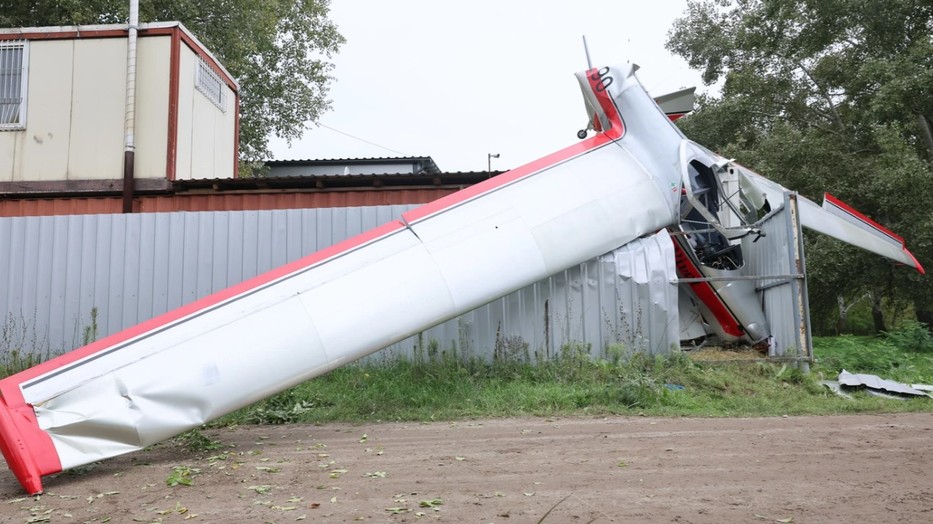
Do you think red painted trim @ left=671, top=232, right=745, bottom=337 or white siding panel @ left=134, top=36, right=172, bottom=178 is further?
white siding panel @ left=134, top=36, right=172, bottom=178

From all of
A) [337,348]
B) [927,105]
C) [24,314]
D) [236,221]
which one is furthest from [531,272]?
[927,105]

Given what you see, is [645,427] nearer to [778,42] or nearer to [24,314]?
[24,314]

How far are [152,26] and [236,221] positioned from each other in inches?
192

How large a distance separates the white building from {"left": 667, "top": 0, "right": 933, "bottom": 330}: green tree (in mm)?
11644

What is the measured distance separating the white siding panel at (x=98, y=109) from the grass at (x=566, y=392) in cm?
647

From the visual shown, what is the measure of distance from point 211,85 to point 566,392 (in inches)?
385

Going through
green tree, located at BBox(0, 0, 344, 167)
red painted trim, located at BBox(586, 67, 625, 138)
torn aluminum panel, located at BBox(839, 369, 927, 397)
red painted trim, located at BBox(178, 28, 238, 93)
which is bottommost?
torn aluminum panel, located at BBox(839, 369, 927, 397)

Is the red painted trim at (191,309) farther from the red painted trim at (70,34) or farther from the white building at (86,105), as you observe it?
the red painted trim at (70,34)

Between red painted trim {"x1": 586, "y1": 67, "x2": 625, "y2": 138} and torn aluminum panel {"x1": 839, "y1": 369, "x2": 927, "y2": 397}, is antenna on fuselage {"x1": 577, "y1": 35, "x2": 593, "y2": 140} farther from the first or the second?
torn aluminum panel {"x1": 839, "y1": 369, "x2": 927, "y2": 397}

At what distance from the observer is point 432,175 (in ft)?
33.1

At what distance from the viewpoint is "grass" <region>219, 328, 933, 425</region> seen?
6707 millimetres

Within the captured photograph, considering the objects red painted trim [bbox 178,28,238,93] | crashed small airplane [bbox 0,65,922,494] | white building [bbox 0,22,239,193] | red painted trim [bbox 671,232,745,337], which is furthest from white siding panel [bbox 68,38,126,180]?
red painted trim [bbox 671,232,745,337]

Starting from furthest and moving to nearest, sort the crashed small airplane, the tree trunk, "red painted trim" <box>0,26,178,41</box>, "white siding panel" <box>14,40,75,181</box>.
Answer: the tree trunk
"red painted trim" <box>0,26,178,41</box>
"white siding panel" <box>14,40,75,181</box>
the crashed small airplane

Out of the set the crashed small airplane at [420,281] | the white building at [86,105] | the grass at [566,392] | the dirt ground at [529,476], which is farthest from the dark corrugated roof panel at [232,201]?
the dirt ground at [529,476]
